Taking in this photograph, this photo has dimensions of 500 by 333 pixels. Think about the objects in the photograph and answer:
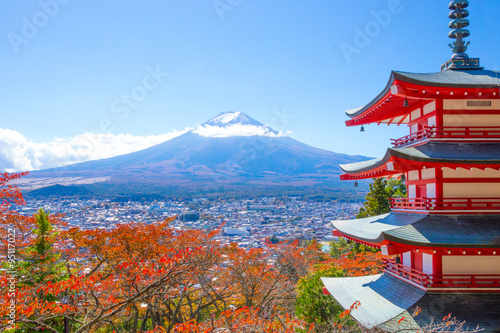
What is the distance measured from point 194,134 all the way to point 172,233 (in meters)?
98.8

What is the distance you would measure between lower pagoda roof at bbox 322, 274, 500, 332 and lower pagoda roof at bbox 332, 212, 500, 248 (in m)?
1.19

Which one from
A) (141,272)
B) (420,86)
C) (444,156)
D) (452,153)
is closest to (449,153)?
(452,153)

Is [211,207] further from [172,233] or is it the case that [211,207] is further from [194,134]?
[194,134]

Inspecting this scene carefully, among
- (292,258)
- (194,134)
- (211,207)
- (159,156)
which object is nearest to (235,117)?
(194,134)

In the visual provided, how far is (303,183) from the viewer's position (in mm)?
90250

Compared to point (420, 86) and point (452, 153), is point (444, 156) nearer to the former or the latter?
point (452, 153)

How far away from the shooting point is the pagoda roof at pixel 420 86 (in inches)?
272

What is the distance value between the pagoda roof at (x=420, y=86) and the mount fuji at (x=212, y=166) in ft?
183

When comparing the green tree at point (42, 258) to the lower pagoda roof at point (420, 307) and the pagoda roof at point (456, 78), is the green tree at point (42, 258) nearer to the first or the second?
the lower pagoda roof at point (420, 307)

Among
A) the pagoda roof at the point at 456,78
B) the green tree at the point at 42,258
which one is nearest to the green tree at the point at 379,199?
the pagoda roof at the point at 456,78

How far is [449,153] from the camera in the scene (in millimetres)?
6898

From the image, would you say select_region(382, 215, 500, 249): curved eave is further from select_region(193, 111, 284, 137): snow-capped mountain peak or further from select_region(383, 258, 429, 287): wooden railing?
select_region(193, 111, 284, 137): snow-capped mountain peak

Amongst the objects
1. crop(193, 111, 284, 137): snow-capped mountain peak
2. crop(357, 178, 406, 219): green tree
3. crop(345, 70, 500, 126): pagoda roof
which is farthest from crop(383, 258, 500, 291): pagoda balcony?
crop(193, 111, 284, 137): snow-capped mountain peak

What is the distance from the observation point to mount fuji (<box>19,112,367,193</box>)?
71062 mm
